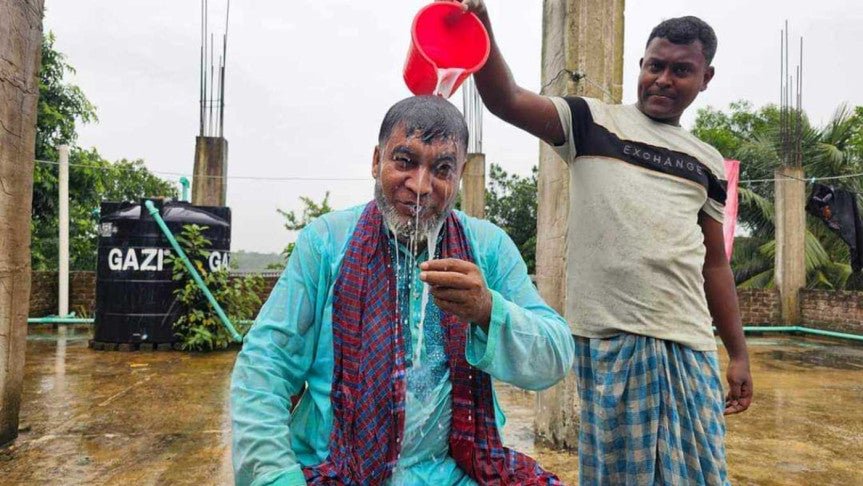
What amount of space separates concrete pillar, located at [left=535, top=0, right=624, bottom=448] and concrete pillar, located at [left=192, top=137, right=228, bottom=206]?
8.04 meters

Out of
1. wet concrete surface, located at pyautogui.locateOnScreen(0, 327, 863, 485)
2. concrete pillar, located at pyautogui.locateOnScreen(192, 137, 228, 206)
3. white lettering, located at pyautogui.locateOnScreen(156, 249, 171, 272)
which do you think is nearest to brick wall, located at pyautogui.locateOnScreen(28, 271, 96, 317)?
concrete pillar, located at pyautogui.locateOnScreen(192, 137, 228, 206)

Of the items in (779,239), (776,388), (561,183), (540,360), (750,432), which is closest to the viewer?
A: (540,360)

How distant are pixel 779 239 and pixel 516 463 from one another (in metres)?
10.7

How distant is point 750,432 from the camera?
3.90 m

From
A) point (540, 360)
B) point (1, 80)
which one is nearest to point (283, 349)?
point (540, 360)

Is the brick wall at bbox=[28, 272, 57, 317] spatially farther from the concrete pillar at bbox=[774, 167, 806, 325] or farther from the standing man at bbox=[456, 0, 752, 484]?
the concrete pillar at bbox=[774, 167, 806, 325]

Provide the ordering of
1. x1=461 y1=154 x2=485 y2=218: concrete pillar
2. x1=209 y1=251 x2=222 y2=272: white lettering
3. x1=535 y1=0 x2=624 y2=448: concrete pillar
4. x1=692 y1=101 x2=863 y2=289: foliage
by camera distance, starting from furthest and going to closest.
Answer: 1. x1=692 y1=101 x2=863 y2=289: foliage
2. x1=461 y1=154 x2=485 y2=218: concrete pillar
3. x1=209 y1=251 x2=222 y2=272: white lettering
4. x1=535 y1=0 x2=624 y2=448: concrete pillar

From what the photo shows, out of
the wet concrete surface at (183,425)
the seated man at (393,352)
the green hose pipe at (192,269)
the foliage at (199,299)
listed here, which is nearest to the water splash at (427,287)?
the seated man at (393,352)

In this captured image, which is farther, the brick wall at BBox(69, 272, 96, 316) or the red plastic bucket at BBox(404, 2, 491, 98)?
the brick wall at BBox(69, 272, 96, 316)

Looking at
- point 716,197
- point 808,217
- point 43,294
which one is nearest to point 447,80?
point 716,197

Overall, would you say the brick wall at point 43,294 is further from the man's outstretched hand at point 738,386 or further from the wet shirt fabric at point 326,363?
the man's outstretched hand at point 738,386

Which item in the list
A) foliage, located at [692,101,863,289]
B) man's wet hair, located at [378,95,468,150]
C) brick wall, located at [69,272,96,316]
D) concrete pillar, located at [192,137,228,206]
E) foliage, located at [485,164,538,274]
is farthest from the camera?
foliage, located at [485,164,538,274]

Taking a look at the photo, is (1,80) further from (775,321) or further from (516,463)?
(775,321)

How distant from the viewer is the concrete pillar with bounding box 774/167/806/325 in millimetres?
10117
